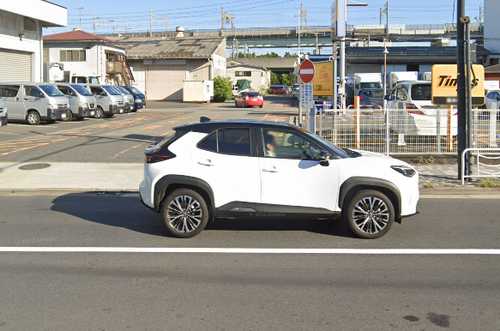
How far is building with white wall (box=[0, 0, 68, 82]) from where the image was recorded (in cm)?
3462

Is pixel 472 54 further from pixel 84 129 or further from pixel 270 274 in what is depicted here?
pixel 84 129

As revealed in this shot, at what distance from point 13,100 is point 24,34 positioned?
38.5ft

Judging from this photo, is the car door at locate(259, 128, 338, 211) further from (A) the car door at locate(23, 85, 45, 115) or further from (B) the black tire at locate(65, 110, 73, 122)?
(B) the black tire at locate(65, 110, 73, 122)

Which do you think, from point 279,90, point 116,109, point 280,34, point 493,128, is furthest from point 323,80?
point 280,34

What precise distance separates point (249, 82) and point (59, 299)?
8098 centimetres

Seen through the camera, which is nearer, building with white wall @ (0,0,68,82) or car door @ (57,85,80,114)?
car door @ (57,85,80,114)

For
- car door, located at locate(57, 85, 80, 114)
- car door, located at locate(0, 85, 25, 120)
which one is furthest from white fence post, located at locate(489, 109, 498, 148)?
car door, located at locate(57, 85, 80, 114)

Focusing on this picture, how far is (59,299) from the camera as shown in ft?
17.9

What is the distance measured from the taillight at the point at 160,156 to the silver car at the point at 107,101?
25.0m

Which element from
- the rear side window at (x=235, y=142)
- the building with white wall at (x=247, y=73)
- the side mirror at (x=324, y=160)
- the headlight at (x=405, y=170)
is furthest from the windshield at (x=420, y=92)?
the building with white wall at (x=247, y=73)

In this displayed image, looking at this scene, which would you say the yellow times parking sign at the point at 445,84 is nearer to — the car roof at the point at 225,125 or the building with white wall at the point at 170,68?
the car roof at the point at 225,125

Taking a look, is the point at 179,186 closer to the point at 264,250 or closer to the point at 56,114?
the point at 264,250

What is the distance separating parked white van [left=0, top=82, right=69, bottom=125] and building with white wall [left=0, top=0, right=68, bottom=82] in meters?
8.07

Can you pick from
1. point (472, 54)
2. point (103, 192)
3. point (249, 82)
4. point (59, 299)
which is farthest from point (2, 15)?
point (249, 82)
